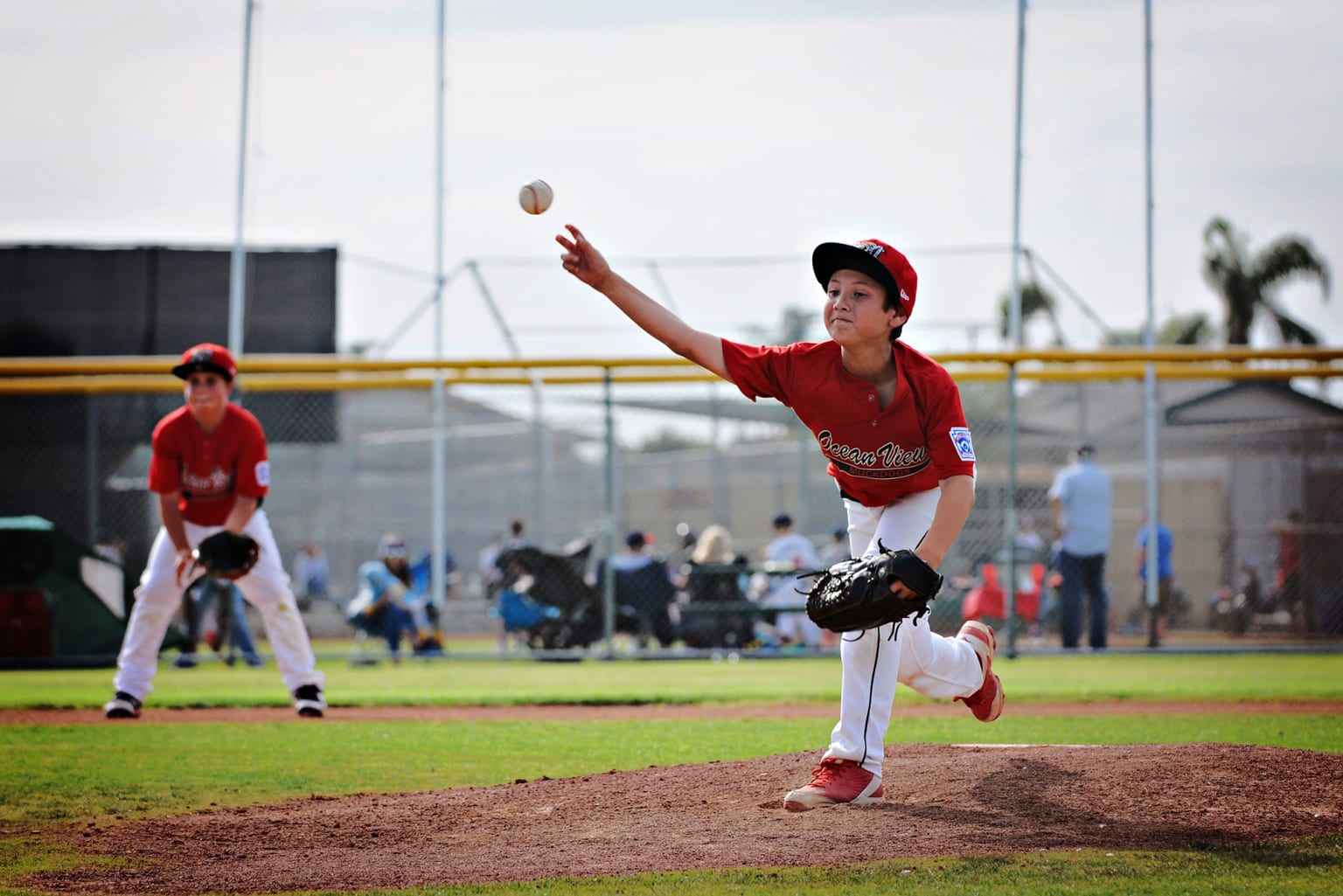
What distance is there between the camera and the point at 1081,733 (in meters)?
6.84

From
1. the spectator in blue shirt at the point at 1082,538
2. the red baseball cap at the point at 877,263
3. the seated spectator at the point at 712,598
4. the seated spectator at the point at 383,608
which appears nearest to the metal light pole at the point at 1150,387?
the spectator in blue shirt at the point at 1082,538

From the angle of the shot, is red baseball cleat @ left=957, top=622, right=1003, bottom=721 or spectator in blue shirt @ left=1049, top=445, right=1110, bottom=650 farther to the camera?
spectator in blue shirt @ left=1049, top=445, right=1110, bottom=650

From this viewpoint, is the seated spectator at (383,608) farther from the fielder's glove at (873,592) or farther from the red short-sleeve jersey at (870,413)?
Answer: the fielder's glove at (873,592)

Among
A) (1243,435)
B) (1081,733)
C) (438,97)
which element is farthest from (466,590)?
(1081,733)

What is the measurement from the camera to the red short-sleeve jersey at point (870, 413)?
4723 millimetres

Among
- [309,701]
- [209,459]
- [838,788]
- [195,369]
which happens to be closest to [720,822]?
[838,788]

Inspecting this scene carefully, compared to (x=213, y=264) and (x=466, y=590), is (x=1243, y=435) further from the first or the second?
(x=213, y=264)

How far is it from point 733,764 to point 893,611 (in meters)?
1.24

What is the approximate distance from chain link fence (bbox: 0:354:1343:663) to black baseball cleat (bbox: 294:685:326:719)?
3.69 metres

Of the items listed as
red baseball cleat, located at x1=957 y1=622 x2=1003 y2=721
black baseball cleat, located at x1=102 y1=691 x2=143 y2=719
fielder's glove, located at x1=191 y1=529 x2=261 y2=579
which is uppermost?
fielder's glove, located at x1=191 y1=529 x2=261 y2=579

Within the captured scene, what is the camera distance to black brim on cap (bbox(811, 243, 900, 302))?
4691 mm

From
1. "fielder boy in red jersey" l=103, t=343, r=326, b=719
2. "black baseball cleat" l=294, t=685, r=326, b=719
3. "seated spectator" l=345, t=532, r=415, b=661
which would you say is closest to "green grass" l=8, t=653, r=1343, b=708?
"seated spectator" l=345, t=532, r=415, b=661

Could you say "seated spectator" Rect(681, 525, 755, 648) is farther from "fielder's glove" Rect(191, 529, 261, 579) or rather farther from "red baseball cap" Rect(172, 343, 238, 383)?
"red baseball cap" Rect(172, 343, 238, 383)

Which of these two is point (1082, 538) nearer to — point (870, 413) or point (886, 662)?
point (886, 662)
